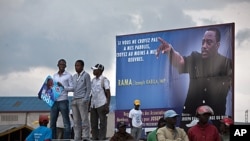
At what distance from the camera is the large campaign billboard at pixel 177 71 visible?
18609 mm

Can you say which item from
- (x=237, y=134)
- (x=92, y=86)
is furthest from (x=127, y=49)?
(x=237, y=134)

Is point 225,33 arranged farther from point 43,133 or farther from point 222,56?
point 43,133

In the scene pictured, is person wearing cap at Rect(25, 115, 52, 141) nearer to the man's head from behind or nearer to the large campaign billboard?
the large campaign billboard

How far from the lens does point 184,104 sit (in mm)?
19656

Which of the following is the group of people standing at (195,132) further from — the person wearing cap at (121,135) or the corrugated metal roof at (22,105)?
the corrugated metal roof at (22,105)

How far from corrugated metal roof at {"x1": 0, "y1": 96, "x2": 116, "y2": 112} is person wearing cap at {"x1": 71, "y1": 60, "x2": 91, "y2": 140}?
189 feet

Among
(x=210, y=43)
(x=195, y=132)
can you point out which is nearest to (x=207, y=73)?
(x=210, y=43)

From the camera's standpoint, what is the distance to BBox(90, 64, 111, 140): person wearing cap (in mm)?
12227

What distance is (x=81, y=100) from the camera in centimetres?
1220

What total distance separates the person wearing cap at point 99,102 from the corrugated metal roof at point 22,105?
57497mm

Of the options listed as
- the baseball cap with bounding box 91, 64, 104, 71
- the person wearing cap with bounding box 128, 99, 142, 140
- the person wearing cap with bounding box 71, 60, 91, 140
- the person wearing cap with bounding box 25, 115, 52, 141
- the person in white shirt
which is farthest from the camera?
the person wearing cap with bounding box 128, 99, 142, 140

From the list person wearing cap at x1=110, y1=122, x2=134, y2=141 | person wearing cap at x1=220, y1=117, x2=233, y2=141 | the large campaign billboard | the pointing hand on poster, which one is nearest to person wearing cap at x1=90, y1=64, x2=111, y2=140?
person wearing cap at x1=110, y1=122, x2=134, y2=141

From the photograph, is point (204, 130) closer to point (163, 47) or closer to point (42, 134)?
point (42, 134)

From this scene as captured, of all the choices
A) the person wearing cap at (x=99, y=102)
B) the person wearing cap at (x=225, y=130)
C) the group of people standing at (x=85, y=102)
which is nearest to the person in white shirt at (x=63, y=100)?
the group of people standing at (x=85, y=102)
